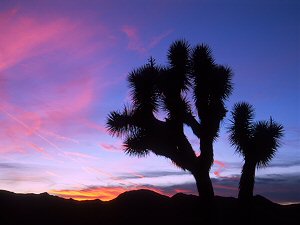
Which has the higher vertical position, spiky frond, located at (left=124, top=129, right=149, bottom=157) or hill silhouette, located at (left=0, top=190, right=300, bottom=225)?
spiky frond, located at (left=124, top=129, right=149, bottom=157)

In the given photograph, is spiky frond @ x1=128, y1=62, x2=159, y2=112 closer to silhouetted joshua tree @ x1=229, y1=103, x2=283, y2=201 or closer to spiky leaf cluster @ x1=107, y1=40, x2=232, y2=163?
spiky leaf cluster @ x1=107, y1=40, x2=232, y2=163

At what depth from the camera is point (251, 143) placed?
46.5ft

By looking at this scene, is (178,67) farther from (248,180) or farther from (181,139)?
(248,180)

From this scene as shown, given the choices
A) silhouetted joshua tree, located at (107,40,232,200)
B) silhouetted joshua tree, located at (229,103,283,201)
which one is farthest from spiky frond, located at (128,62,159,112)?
silhouetted joshua tree, located at (229,103,283,201)

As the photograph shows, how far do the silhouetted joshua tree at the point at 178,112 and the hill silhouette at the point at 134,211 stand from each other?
1.67 m

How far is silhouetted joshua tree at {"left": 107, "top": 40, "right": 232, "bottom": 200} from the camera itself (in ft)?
43.9

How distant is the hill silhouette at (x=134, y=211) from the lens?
1345 cm

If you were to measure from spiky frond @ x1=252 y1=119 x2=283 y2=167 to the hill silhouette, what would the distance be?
1980 millimetres

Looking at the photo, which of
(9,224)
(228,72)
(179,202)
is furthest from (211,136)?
(9,224)

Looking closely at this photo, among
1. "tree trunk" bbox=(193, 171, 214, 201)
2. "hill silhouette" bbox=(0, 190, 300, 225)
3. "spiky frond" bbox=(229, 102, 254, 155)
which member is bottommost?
"hill silhouette" bbox=(0, 190, 300, 225)

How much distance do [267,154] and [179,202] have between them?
482 centimetres

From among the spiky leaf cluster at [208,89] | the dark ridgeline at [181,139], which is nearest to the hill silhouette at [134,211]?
the dark ridgeline at [181,139]

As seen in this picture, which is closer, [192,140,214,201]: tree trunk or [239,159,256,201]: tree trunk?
[192,140,214,201]: tree trunk

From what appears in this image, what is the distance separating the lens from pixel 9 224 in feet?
41.7
